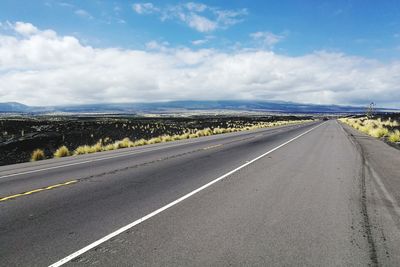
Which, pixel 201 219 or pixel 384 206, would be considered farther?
pixel 384 206

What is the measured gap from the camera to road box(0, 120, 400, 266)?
455cm

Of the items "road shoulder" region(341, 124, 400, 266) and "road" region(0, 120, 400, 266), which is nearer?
"road" region(0, 120, 400, 266)

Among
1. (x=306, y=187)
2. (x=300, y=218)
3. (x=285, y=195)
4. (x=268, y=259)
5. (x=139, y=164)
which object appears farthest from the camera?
(x=139, y=164)

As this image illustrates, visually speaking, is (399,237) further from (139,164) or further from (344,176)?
(139,164)

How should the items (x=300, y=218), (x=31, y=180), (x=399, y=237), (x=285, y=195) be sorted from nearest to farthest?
(x=399, y=237) < (x=300, y=218) < (x=285, y=195) < (x=31, y=180)

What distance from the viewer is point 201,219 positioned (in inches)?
239

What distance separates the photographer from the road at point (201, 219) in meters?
4.55

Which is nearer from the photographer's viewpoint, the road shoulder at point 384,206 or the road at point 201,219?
the road at point 201,219

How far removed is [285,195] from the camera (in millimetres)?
7941

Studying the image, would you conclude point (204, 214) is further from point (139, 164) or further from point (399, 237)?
point (139, 164)

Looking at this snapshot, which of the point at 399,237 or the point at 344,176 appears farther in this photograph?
the point at 344,176

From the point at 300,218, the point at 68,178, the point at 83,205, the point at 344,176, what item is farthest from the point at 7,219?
the point at 344,176

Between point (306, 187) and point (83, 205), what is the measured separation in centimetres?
550

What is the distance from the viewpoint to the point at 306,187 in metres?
8.85
